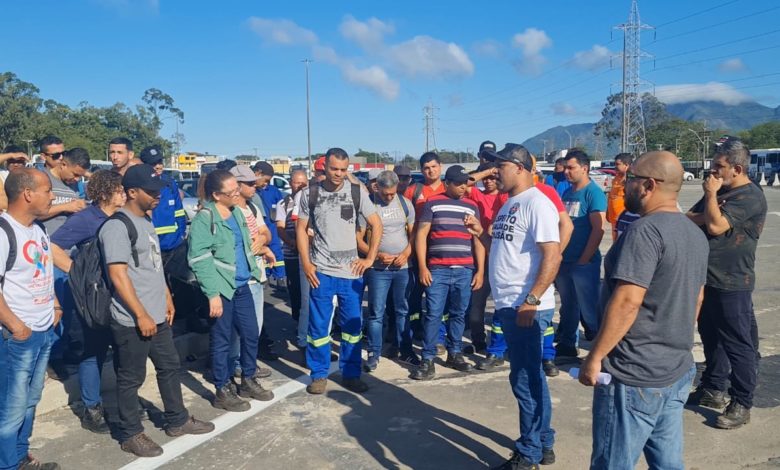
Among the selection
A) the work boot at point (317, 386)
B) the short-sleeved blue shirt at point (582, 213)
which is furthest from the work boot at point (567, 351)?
the work boot at point (317, 386)

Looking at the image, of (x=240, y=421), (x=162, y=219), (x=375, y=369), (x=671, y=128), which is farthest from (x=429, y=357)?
(x=671, y=128)

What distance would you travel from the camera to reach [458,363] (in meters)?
5.90

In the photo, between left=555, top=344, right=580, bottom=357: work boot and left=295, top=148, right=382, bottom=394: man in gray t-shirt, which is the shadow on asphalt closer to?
left=295, top=148, right=382, bottom=394: man in gray t-shirt

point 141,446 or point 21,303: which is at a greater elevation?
point 21,303

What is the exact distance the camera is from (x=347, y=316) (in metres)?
5.45

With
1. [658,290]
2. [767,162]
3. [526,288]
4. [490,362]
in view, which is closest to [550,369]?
[490,362]

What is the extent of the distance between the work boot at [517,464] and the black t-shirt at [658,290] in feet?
4.39

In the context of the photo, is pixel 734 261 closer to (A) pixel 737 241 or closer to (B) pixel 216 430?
(A) pixel 737 241

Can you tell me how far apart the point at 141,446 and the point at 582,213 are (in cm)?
441

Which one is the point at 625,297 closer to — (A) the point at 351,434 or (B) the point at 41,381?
(A) the point at 351,434

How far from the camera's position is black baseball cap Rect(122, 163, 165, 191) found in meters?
4.06

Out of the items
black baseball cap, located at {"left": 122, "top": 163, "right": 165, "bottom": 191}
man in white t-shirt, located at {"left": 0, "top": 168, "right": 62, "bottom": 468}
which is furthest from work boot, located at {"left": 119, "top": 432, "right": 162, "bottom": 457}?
black baseball cap, located at {"left": 122, "top": 163, "right": 165, "bottom": 191}

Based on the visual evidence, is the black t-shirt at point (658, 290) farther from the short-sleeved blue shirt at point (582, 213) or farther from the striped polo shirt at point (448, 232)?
the short-sleeved blue shirt at point (582, 213)

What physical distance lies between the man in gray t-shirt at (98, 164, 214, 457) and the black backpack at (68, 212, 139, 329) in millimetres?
25
